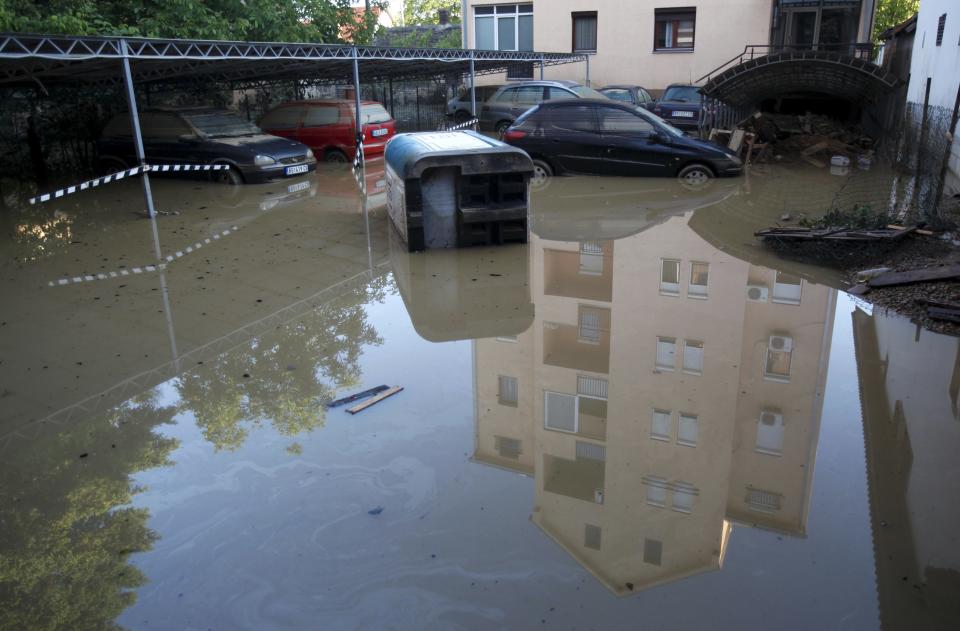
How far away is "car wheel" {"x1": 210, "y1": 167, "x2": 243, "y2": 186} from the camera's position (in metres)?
14.5

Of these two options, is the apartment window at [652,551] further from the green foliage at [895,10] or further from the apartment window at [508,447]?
the green foliage at [895,10]

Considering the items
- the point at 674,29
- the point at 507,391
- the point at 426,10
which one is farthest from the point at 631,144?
the point at 426,10

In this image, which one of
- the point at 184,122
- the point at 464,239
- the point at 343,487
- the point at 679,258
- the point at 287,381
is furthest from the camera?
the point at 184,122

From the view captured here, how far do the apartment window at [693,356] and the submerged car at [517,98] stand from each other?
14167mm

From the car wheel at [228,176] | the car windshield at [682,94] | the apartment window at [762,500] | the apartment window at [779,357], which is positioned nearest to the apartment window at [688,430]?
the apartment window at [762,500]

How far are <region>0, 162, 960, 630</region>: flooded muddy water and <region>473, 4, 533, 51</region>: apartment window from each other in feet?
68.4

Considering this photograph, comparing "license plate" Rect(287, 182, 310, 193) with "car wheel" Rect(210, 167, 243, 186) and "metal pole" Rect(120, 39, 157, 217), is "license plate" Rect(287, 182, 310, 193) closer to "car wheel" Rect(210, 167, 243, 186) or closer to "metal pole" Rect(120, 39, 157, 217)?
"car wheel" Rect(210, 167, 243, 186)

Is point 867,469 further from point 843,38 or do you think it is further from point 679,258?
point 843,38

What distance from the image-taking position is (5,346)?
6.63 m

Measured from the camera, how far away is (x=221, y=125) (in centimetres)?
1469

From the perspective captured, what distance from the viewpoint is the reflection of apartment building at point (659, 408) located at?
4.19 metres

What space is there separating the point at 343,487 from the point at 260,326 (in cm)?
301

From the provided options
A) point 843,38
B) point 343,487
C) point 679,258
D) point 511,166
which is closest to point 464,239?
Result: point 511,166

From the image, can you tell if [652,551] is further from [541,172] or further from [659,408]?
[541,172]
